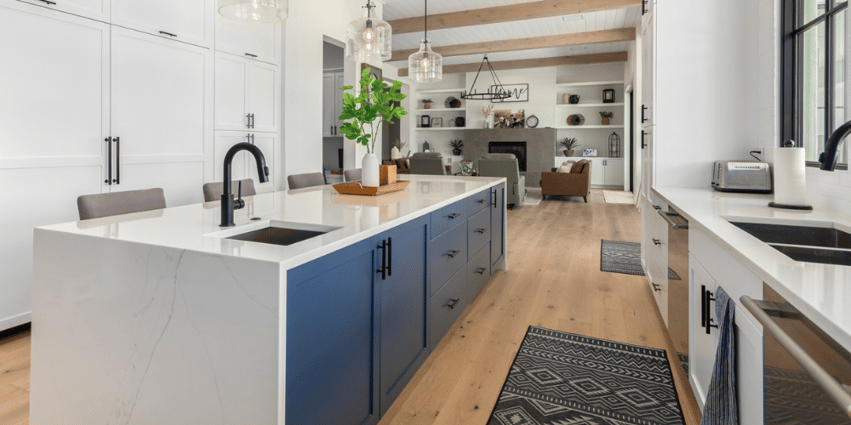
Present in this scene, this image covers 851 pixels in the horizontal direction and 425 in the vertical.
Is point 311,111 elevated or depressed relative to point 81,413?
elevated

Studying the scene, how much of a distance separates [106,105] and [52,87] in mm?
308

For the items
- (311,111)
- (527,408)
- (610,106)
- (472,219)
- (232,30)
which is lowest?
(527,408)

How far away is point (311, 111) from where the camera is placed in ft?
16.4

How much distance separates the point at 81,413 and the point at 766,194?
Answer: 3.27 meters

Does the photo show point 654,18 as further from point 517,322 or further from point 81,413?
point 81,413

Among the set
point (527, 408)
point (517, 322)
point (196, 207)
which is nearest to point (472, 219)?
point (517, 322)

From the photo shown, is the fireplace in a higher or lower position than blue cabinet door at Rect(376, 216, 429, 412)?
higher

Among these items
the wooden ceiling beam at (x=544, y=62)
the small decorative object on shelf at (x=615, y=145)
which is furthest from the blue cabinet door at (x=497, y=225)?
the small decorative object on shelf at (x=615, y=145)

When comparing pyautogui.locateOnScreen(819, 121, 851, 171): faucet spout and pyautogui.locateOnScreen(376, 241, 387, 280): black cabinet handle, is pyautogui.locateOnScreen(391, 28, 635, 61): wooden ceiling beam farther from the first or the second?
pyautogui.locateOnScreen(376, 241, 387, 280): black cabinet handle

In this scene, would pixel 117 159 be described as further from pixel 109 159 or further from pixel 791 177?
pixel 791 177

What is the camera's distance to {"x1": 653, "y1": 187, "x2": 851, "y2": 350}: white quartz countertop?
29.5 inches

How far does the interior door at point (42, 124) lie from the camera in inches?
97.4

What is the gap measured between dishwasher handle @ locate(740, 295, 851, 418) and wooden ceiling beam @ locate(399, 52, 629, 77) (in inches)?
408

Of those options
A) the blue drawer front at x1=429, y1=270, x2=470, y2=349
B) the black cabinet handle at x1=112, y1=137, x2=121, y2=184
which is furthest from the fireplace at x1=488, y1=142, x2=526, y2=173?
the black cabinet handle at x1=112, y1=137, x2=121, y2=184
